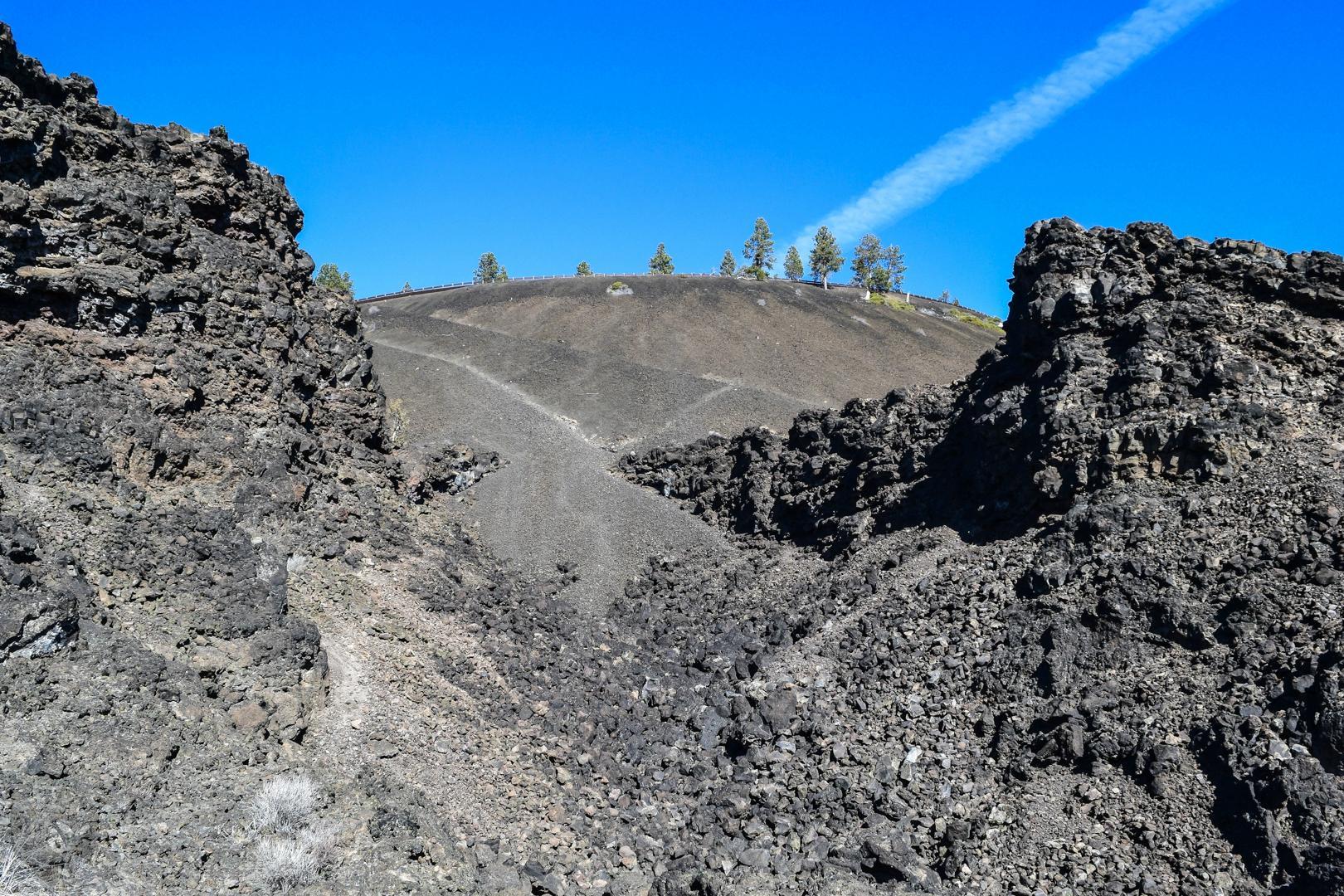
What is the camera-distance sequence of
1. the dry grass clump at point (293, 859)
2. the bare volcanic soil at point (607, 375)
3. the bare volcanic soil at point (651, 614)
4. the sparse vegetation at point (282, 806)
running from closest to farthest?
the dry grass clump at point (293, 859) < the sparse vegetation at point (282, 806) < the bare volcanic soil at point (651, 614) < the bare volcanic soil at point (607, 375)

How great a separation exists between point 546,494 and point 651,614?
27.0ft

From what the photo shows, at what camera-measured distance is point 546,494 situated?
2992 cm

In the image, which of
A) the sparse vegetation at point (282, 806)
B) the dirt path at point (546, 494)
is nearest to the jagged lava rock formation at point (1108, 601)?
the dirt path at point (546, 494)

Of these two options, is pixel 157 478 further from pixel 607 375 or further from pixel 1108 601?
pixel 607 375

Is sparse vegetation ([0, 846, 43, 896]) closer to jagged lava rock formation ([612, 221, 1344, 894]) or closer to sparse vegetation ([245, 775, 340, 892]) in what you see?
sparse vegetation ([245, 775, 340, 892])

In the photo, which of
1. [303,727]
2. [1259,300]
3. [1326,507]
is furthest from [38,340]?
[1259,300]

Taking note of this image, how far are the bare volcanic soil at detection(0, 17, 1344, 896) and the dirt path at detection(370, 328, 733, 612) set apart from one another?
0.72 m

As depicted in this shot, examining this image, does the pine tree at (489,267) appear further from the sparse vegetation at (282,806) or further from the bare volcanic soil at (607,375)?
the sparse vegetation at (282,806)

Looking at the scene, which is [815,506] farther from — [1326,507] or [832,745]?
[1326,507]

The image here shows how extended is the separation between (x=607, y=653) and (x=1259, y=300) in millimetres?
15790

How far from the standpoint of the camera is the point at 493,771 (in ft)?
50.6

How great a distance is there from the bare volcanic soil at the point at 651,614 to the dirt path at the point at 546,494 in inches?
28.3

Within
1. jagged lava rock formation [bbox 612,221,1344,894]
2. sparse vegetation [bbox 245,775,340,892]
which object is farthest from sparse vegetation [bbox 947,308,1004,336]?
sparse vegetation [bbox 245,775,340,892]

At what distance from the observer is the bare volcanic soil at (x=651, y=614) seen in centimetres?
1223
